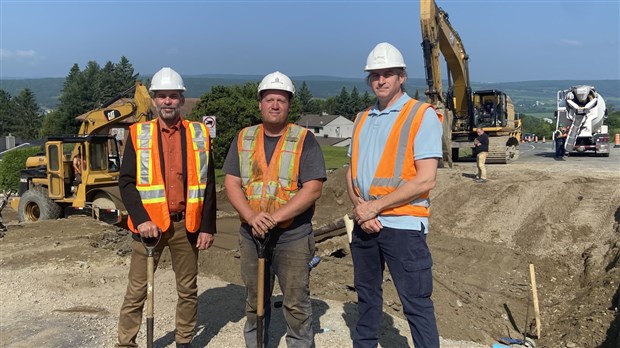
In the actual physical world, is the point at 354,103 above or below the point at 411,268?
above

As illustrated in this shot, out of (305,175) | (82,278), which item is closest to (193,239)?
(305,175)

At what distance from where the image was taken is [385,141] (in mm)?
3539

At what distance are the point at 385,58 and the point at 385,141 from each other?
1.85ft

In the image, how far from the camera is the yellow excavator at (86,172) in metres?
11.7

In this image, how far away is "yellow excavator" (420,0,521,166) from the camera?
17.3 m

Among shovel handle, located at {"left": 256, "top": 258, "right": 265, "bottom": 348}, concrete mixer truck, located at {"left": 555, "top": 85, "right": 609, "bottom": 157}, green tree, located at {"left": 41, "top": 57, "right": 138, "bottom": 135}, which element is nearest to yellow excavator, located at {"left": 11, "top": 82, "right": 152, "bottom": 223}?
shovel handle, located at {"left": 256, "top": 258, "right": 265, "bottom": 348}

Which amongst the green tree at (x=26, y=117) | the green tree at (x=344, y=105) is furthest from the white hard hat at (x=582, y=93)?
the green tree at (x=344, y=105)

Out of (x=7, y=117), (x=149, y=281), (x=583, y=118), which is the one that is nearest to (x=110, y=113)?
(x=149, y=281)

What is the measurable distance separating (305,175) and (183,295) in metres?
1.50

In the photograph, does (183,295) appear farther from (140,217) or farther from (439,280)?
(439,280)

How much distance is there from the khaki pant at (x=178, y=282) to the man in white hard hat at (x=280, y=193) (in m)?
0.57

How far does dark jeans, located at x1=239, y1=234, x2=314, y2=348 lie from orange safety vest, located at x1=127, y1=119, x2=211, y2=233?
0.53 meters

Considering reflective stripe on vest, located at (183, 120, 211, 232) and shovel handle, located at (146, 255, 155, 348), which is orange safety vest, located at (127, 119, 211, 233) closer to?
reflective stripe on vest, located at (183, 120, 211, 232)

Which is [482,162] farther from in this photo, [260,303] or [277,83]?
[260,303]
